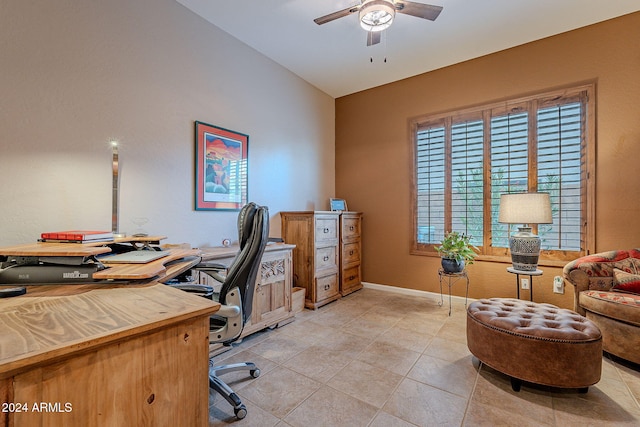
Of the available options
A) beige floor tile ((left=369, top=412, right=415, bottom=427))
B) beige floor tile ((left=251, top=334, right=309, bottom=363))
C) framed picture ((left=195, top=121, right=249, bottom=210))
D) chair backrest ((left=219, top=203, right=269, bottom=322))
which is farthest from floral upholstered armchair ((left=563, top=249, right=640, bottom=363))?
framed picture ((left=195, top=121, right=249, bottom=210))

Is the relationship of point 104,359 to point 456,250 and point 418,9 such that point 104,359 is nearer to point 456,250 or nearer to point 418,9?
Answer: point 418,9

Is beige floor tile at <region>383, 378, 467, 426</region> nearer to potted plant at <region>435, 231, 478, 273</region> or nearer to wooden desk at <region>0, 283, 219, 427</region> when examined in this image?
wooden desk at <region>0, 283, 219, 427</region>

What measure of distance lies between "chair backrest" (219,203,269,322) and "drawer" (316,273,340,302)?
5.99ft

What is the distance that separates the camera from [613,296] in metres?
2.11

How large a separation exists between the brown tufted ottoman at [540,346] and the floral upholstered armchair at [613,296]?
39 cm

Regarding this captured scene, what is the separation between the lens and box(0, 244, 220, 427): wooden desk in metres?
0.59

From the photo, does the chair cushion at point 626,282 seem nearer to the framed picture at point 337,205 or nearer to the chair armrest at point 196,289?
the framed picture at point 337,205

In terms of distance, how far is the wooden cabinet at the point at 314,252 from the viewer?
3.35m

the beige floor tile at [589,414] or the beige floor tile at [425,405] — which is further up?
the beige floor tile at [589,414]

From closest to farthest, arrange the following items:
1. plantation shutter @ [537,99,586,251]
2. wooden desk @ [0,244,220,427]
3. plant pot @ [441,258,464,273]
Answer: wooden desk @ [0,244,220,427] < plantation shutter @ [537,99,586,251] < plant pot @ [441,258,464,273]

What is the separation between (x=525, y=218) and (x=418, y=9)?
207 cm

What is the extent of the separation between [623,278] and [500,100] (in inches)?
85.2

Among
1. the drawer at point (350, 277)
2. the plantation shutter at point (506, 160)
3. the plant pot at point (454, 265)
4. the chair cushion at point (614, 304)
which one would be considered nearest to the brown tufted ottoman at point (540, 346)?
the chair cushion at point (614, 304)

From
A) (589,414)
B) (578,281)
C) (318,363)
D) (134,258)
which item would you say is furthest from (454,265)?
(134,258)
